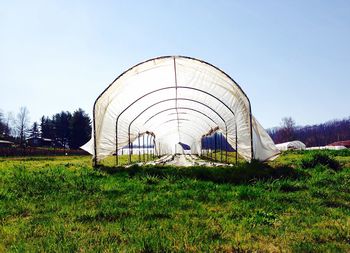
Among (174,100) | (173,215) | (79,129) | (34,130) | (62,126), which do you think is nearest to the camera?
(173,215)

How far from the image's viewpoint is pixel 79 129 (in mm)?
72250

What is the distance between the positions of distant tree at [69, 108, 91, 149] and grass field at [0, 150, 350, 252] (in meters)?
63.2

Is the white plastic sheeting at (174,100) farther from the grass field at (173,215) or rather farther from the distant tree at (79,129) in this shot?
the distant tree at (79,129)

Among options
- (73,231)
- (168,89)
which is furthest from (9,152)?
(73,231)

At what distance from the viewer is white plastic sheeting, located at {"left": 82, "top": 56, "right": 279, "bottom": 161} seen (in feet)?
50.6

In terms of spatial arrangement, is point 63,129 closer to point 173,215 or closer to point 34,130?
point 34,130

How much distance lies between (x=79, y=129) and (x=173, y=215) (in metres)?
68.6

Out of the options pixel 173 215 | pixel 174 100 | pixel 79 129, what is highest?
pixel 79 129

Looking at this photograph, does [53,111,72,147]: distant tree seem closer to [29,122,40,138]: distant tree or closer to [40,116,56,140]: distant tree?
[40,116,56,140]: distant tree

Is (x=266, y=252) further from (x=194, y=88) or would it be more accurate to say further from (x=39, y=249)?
(x=194, y=88)

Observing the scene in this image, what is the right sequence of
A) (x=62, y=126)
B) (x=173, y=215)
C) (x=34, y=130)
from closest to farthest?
1. (x=173, y=215)
2. (x=62, y=126)
3. (x=34, y=130)

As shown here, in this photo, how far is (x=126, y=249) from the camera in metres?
4.26

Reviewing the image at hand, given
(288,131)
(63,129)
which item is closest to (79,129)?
(63,129)

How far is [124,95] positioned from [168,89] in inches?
106
